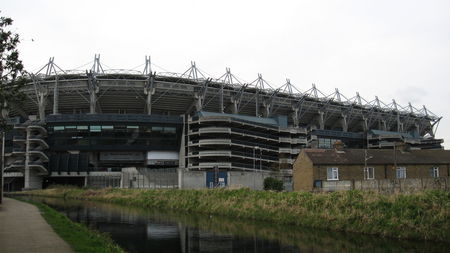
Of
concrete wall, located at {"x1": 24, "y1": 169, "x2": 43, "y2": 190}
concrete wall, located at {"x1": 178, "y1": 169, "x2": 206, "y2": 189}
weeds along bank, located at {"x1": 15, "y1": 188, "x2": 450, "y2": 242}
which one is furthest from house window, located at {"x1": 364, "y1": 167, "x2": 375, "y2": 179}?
concrete wall, located at {"x1": 24, "y1": 169, "x2": 43, "y2": 190}

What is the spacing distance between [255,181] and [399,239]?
191 ft

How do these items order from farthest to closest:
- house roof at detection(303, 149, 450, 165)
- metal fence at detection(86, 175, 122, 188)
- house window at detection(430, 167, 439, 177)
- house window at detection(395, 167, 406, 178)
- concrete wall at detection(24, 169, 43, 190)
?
concrete wall at detection(24, 169, 43, 190) < metal fence at detection(86, 175, 122, 188) < house window at detection(430, 167, 439, 177) < house window at detection(395, 167, 406, 178) < house roof at detection(303, 149, 450, 165)

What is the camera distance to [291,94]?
4941 inches

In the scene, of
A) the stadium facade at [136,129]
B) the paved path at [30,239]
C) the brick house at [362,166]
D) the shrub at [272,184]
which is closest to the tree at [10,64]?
the paved path at [30,239]

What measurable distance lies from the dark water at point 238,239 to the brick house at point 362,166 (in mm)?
19128

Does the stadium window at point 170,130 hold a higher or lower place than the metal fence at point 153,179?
higher

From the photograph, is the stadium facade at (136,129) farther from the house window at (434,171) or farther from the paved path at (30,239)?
the paved path at (30,239)

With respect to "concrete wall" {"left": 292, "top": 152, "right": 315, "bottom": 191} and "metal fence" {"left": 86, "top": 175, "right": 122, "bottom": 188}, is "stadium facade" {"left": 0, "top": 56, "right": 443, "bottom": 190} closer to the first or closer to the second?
"metal fence" {"left": 86, "top": 175, "right": 122, "bottom": 188}

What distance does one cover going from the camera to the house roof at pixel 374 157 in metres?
49.6

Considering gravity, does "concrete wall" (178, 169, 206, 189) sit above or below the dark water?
above

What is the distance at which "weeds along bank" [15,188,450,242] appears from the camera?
72.4 ft

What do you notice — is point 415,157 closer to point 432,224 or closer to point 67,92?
point 432,224

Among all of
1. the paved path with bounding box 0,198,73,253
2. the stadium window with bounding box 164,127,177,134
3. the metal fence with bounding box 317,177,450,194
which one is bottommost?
the paved path with bounding box 0,198,73,253

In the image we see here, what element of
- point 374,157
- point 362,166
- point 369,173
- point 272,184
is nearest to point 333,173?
point 362,166
